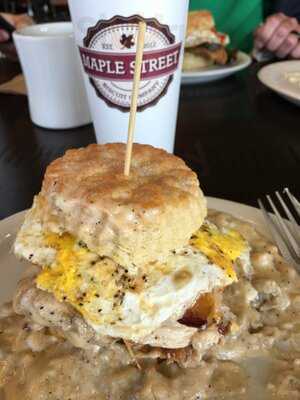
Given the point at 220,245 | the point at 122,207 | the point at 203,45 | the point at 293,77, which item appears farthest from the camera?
the point at 203,45

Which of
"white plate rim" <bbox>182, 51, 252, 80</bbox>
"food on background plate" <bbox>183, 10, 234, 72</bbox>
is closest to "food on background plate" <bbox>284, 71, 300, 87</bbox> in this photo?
"white plate rim" <bbox>182, 51, 252, 80</bbox>

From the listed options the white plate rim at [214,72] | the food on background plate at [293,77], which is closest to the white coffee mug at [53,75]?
the white plate rim at [214,72]

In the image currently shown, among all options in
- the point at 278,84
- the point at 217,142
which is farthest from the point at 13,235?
the point at 278,84

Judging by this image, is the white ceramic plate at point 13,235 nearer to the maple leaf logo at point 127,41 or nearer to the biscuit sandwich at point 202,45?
the maple leaf logo at point 127,41

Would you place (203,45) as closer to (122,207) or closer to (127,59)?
(127,59)

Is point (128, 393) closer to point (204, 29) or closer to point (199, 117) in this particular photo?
point (199, 117)

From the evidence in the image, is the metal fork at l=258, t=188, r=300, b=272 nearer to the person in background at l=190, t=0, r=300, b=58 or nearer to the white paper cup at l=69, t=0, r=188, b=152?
the white paper cup at l=69, t=0, r=188, b=152
